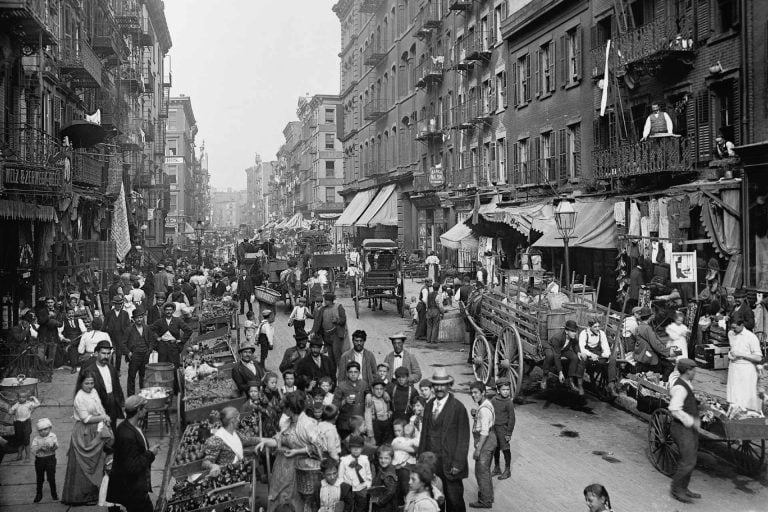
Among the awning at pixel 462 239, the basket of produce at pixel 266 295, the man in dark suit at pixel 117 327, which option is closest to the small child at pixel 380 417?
the man in dark suit at pixel 117 327

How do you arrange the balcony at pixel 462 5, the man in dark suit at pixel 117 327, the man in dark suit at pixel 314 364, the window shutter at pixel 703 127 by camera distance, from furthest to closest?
the balcony at pixel 462 5 → the window shutter at pixel 703 127 → the man in dark suit at pixel 117 327 → the man in dark suit at pixel 314 364

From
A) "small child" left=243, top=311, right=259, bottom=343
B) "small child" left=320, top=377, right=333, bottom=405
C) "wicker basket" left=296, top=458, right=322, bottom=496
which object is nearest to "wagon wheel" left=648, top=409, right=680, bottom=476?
"small child" left=320, top=377, right=333, bottom=405

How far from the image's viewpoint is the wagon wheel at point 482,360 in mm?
14133

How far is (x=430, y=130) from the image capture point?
4272 centimetres

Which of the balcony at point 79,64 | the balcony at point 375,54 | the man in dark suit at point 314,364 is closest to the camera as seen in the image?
the man in dark suit at point 314,364

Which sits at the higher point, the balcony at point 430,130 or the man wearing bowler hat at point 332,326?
the balcony at point 430,130

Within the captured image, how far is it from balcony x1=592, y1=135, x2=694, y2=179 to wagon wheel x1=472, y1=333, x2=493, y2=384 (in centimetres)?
748

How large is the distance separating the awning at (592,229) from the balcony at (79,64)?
17.7 m

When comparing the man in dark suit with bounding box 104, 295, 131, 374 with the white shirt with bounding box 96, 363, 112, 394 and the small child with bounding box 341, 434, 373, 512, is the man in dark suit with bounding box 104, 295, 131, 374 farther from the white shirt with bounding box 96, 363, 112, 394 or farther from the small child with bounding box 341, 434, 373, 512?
the small child with bounding box 341, 434, 373, 512

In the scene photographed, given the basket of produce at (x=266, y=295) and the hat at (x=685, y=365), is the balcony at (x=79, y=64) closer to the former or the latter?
the basket of produce at (x=266, y=295)

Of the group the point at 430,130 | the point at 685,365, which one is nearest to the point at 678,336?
the point at 685,365

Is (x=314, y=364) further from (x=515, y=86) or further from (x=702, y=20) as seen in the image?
(x=515, y=86)

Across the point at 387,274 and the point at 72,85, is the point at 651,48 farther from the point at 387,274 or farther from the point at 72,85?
the point at 72,85

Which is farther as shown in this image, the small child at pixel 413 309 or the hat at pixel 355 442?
the small child at pixel 413 309
